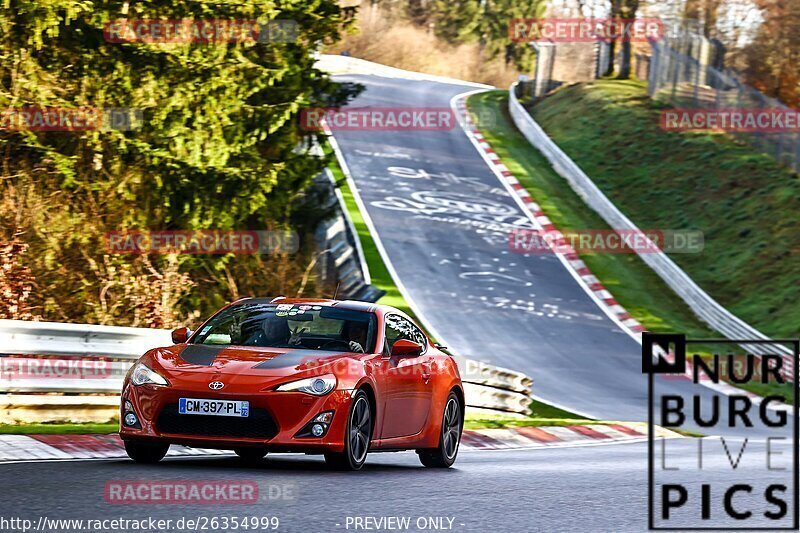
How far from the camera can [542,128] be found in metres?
53.8

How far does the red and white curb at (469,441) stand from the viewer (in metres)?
10.7

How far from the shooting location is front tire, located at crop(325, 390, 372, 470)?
10203 millimetres

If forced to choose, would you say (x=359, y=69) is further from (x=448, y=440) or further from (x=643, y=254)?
(x=448, y=440)

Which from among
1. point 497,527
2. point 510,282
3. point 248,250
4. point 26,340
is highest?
point 497,527

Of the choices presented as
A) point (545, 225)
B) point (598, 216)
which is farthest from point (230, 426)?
point (598, 216)

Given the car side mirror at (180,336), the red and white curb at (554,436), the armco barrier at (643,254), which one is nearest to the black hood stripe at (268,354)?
the car side mirror at (180,336)

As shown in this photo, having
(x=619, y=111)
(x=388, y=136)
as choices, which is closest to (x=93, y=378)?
(x=388, y=136)

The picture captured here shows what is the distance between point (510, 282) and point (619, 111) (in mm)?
19650

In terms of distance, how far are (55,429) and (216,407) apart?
10.9 ft

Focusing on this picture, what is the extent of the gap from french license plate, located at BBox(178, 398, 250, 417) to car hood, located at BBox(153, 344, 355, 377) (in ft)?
0.85

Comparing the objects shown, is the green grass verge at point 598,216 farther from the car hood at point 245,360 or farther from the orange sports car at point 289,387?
the car hood at point 245,360

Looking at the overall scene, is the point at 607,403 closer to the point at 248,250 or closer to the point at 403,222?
the point at 248,250

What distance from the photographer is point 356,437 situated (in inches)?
410

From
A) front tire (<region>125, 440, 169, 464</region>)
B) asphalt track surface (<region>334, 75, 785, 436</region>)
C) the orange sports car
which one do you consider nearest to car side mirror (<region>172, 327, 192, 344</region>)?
the orange sports car
